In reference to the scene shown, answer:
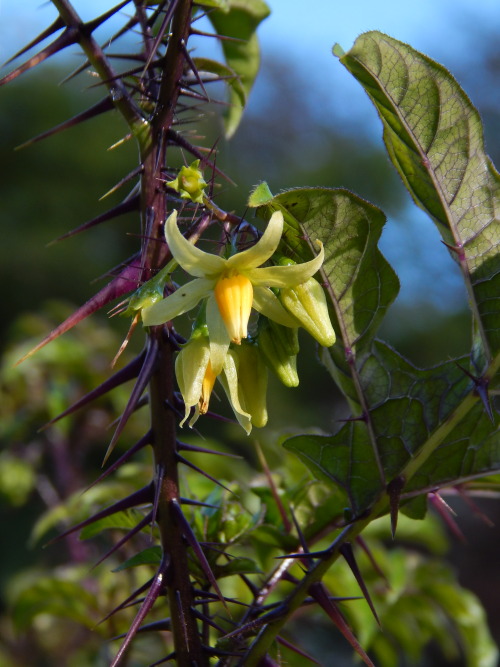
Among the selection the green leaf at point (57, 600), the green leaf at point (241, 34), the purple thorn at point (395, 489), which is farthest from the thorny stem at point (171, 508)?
the green leaf at point (57, 600)

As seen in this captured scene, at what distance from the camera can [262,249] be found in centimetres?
70

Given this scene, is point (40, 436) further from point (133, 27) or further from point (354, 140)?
point (354, 140)

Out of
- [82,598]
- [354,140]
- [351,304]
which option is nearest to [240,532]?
[351,304]

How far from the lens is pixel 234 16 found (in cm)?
116

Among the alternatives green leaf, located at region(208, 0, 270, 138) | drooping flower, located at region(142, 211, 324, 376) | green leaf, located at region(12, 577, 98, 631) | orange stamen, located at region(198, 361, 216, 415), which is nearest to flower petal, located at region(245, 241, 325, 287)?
drooping flower, located at region(142, 211, 324, 376)

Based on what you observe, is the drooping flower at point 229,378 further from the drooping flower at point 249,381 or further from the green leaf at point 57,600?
the green leaf at point 57,600

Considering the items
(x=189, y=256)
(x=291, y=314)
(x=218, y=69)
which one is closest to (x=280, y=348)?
(x=291, y=314)

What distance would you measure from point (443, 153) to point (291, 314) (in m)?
0.23

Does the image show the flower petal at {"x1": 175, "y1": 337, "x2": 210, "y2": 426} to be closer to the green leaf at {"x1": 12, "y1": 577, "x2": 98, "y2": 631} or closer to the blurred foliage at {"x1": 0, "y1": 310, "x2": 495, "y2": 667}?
the blurred foliage at {"x1": 0, "y1": 310, "x2": 495, "y2": 667}

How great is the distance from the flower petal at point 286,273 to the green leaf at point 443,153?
0.14 meters

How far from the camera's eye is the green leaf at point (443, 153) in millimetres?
726

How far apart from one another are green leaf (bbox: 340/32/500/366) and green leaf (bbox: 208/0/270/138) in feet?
1.40

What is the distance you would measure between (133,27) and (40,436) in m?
1.75

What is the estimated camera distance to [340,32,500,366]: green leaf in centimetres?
73
